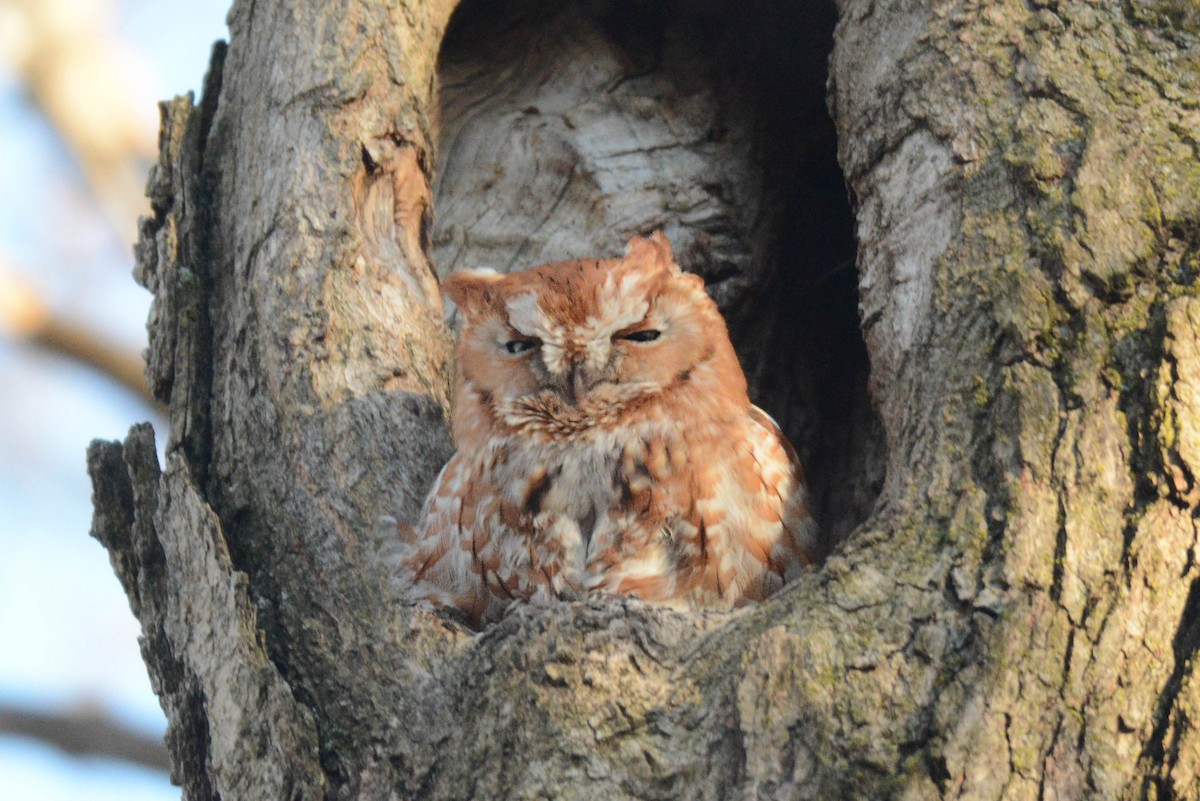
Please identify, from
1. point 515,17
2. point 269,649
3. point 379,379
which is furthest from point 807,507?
point 515,17

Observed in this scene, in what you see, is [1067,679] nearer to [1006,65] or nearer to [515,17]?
[1006,65]

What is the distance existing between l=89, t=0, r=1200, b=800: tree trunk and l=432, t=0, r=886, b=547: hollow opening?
0.01 meters

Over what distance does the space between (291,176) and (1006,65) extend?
1.64 metres

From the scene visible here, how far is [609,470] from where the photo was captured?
2773 mm

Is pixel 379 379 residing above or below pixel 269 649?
above

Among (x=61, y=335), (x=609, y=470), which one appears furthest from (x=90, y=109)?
(x=609, y=470)

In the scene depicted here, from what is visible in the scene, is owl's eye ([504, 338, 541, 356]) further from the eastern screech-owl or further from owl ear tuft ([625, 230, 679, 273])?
owl ear tuft ([625, 230, 679, 273])

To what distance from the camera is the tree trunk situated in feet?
6.33

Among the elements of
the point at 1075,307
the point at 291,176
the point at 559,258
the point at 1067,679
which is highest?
the point at 291,176

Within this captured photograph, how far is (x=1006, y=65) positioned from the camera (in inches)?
103

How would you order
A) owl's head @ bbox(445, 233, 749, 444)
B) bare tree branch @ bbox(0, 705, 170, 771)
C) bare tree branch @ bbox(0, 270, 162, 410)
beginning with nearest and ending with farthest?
owl's head @ bbox(445, 233, 749, 444), bare tree branch @ bbox(0, 705, 170, 771), bare tree branch @ bbox(0, 270, 162, 410)

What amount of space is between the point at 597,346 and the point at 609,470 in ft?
0.91

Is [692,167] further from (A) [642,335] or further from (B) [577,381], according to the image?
(B) [577,381]

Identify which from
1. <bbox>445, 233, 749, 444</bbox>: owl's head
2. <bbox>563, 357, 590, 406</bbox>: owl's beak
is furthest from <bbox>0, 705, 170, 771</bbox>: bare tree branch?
<bbox>563, 357, 590, 406</bbox>: owl's beak
